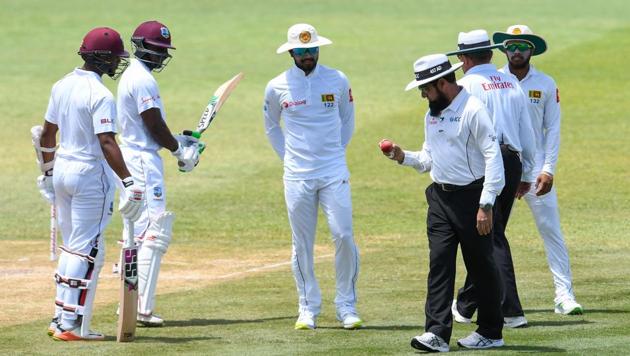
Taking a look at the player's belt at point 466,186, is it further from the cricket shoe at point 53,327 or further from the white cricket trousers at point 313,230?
the cricket shoe at point 53,327

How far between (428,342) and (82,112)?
9.88 feet

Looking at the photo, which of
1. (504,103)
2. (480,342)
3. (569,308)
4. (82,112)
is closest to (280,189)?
(569,308)

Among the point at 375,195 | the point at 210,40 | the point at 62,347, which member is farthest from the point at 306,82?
the point at 210,40

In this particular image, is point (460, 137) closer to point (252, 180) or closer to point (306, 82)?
point (306, 82)

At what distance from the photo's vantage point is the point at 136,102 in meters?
11.0

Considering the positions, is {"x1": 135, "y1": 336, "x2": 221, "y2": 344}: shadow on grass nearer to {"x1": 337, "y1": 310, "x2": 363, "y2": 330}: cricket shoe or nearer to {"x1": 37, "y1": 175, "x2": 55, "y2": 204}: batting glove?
{"x1": 337, "y1": 310, "x2": 363, "y2": 330}: cricket shoe

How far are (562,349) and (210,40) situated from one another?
2626 cm

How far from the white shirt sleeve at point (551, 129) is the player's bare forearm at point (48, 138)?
3842 mm

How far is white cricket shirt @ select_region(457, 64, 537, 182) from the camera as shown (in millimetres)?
10516

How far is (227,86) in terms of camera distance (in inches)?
489

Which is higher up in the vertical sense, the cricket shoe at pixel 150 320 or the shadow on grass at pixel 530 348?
the shadow on grass at pixel 530 348

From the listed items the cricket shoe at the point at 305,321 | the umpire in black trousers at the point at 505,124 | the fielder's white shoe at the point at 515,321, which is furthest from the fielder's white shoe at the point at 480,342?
the cricket shoe at the point at 305,321

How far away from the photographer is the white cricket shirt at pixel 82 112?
10.2 m

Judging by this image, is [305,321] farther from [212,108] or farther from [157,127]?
[212,108]
